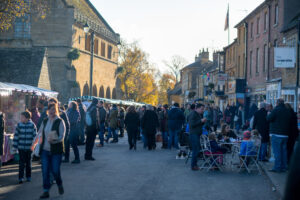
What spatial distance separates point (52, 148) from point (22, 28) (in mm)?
36327

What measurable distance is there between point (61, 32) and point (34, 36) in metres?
2.86

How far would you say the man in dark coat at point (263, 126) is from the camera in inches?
516

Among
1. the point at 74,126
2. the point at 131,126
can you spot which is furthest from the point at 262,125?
the point at 131,126

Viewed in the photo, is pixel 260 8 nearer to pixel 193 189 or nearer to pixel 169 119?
pixel 169 119

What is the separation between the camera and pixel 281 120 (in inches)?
435

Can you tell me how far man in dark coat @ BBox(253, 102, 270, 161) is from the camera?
13109 millimetres

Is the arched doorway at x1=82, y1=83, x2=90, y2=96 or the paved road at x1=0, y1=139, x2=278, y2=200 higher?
the arched doorway at x1=82, y1=83, x2=90, y2=96

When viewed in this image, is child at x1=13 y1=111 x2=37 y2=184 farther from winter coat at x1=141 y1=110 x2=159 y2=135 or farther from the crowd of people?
winter coat at x1=141 y1=110 x2=159 y2=135

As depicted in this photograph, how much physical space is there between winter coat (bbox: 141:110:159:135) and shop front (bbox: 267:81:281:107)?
12832 millimetres

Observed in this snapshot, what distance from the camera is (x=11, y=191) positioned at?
26.8 ft

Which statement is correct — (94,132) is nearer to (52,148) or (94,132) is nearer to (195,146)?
(195,146)

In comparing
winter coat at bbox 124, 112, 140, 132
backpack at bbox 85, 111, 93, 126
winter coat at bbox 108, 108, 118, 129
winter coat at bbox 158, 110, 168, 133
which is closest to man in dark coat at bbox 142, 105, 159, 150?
winter coat at bbox 124, 112, 140, 132

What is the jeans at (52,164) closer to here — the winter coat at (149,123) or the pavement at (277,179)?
the pavement at (277,179)

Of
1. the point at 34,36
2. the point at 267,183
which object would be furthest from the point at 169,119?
the point at 34,36
